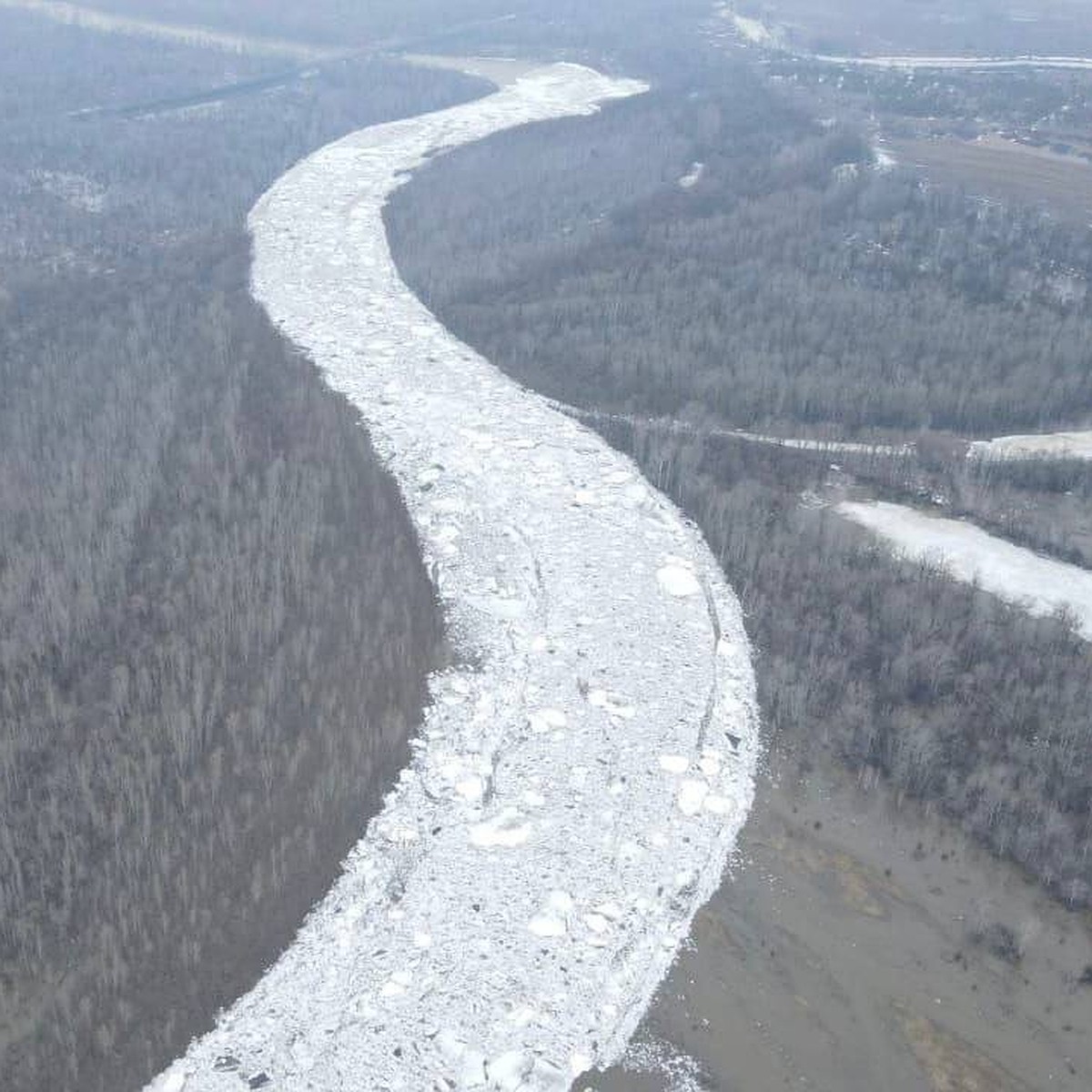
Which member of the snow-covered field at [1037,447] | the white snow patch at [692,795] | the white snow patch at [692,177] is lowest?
the white snow patch at [692,795]

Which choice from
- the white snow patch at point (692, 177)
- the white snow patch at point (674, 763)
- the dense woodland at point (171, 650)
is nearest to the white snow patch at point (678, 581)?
the dense woodland at point (171, 650)

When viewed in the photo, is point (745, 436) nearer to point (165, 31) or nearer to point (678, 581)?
point (678, 581)

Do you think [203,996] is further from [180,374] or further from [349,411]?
[180,374]

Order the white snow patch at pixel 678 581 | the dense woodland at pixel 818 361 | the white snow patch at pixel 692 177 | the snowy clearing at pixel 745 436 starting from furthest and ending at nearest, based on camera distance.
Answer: the white snow patch at pixel 692 177 → the snowy clearing at pixel 745 436 → the white snow patch at pixel 678 581 → the dense woodland at pixel 818 361

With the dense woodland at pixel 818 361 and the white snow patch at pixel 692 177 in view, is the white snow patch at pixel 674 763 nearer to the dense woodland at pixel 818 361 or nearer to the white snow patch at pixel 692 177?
the dense woodland at pixel 818 361

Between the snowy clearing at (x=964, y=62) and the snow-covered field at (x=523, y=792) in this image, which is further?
the snowy clearing at (x=964, y=62)

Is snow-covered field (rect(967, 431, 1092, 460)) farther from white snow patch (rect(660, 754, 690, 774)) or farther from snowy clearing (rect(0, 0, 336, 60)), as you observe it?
snowy clearing (rect(0, 0, 336, 60))

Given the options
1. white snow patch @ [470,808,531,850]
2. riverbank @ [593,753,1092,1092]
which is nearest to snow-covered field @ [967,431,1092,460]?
riverbank @ [593,753,1092,1092]

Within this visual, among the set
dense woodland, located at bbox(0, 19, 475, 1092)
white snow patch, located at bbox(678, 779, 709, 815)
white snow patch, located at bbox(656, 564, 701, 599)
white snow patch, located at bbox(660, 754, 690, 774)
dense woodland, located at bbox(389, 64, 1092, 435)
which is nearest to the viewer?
dense woodland, located at bbox(0, 19, 475, 1092)
